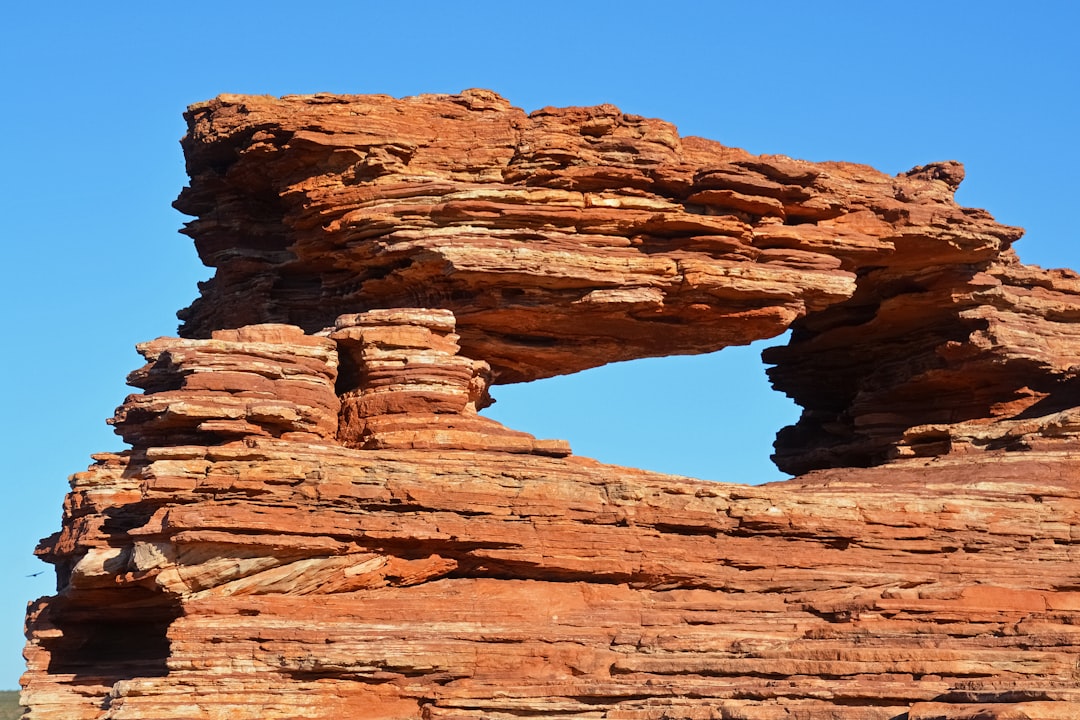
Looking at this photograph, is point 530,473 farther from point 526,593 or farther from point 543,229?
point 543,229

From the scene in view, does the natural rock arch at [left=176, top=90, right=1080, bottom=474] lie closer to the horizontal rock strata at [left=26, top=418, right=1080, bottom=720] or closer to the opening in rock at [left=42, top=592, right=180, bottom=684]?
the horizontal rock strata at [left=26, top=418, right=1080, bottom=720]

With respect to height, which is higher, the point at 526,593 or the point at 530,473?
the point at 530,473

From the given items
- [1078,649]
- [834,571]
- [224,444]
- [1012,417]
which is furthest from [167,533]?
[1012,417]

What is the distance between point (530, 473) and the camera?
31.8 metres

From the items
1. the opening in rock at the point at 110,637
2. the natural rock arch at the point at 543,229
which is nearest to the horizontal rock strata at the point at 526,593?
the opening in rock at the point at 110,637

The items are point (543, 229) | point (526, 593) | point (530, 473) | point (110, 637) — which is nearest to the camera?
Result: point (526, 593)

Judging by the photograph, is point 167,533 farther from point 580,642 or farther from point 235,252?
point 235,252

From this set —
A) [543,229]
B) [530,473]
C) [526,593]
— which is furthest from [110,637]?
[543,229]

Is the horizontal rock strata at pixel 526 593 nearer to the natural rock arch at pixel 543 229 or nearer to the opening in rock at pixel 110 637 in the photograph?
the opening in rock at pixel 110 637

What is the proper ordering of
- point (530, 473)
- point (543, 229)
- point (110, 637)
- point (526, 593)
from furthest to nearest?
point (543, 229), point (110, 637), point (530, 473), point (526, 593)

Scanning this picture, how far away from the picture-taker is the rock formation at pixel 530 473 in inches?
1124

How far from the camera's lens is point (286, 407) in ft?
105

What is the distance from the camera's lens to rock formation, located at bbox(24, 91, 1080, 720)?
28547 mm

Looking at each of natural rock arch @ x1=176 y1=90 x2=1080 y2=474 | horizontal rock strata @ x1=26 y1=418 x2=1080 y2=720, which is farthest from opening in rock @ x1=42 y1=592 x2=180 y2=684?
natural rock arch @ x1=176 y1=90 x2=1080 y2=474
